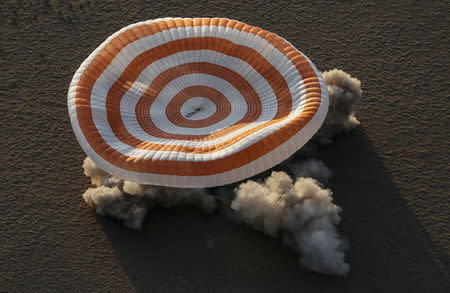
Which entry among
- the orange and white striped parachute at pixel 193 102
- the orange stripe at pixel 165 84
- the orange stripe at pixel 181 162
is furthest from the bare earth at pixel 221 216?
the orange stripe at pixel 181 162

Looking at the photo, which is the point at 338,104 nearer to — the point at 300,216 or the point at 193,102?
the point at 300,216

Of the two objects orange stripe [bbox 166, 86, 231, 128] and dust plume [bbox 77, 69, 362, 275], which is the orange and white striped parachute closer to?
orange stripe [bbox 166, 86, 231, 128]

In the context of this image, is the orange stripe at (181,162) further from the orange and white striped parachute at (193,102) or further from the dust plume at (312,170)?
the dust plume at (312,170)

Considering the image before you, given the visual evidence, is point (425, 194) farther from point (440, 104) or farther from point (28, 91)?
point (28, 91)

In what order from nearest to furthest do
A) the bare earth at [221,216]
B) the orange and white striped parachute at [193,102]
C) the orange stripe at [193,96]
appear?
the orange and white striped parachute at [193,102] < the bare earth at [221,216] < the orange stripe at [193,96]

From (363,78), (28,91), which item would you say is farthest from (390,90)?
(28,91)

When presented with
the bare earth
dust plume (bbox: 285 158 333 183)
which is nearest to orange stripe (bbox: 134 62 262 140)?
dust plume (bbox: 285 158 333 183)
